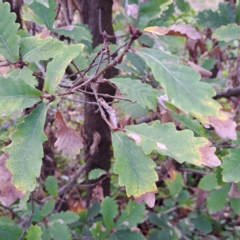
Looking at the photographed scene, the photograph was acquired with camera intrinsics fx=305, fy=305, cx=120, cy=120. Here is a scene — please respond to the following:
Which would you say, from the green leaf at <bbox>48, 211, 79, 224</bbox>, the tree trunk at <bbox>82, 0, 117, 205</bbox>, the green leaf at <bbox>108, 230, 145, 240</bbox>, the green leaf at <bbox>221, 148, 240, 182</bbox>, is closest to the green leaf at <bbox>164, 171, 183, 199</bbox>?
the tree trunk at <bbox>82, 0, 117, 205</bbox>

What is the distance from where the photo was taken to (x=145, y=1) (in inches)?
29.2

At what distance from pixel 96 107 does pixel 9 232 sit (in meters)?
0.75

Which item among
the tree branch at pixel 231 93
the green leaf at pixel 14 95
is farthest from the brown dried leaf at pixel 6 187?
the tree branch at pixel 231 93

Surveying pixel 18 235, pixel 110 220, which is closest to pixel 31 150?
pixel 18 235

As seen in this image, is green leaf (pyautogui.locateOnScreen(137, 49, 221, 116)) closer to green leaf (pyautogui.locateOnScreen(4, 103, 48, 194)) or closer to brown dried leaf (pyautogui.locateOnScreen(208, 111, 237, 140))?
brown dried leaf (pyautogui.locateOnScreen(208, 111, 237, 140))

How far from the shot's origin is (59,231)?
1.23m

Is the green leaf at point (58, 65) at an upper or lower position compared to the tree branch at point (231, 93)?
upper

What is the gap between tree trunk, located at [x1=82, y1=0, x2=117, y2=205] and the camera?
1.52m

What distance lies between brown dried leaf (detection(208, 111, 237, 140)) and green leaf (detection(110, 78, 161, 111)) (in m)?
0.18

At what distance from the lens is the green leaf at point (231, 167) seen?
0.82 m

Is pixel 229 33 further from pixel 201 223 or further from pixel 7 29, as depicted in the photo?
pixel 201 223

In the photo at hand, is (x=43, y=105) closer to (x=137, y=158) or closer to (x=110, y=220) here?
(x=137, y=158)

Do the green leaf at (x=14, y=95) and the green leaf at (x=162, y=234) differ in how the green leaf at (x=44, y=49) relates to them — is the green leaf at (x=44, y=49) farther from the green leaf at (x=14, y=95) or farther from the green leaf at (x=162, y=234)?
the green leaf at (x=162, y=234)

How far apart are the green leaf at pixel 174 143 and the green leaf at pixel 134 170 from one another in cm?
3
